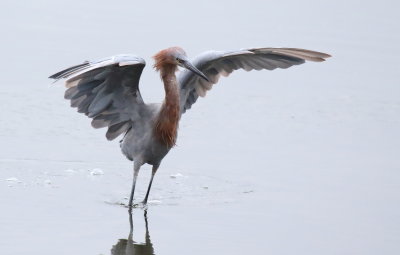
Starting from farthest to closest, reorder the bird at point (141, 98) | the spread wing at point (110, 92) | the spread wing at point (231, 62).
→ the spread wing at point (231, 62), the bird at point (141, 98), the spread wing at point (110, 92)

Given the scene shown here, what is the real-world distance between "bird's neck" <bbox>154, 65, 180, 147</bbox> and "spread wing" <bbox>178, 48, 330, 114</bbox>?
0.45 metres

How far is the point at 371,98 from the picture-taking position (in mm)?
13273

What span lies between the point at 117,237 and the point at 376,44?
29.8 ft

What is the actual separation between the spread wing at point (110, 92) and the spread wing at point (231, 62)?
2.27 feet

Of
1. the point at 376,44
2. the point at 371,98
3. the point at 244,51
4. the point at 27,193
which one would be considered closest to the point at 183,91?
the point at 244,51

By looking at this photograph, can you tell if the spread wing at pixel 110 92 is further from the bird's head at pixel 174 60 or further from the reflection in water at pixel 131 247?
the reflection in water at pixel 131 247

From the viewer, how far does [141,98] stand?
31.3 feet

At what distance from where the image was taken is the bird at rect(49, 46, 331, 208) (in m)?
9.15

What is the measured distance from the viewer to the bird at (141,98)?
30.0 feet

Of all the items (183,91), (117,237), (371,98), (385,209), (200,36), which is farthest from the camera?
(200,36)

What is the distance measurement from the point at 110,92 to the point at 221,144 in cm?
210

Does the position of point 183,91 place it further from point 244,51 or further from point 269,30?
point 269,30

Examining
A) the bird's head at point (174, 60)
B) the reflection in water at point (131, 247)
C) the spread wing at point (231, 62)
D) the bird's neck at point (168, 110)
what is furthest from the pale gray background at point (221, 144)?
the bird's head at point (174, 60)

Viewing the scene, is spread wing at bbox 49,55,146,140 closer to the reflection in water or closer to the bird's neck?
the bird's neck
